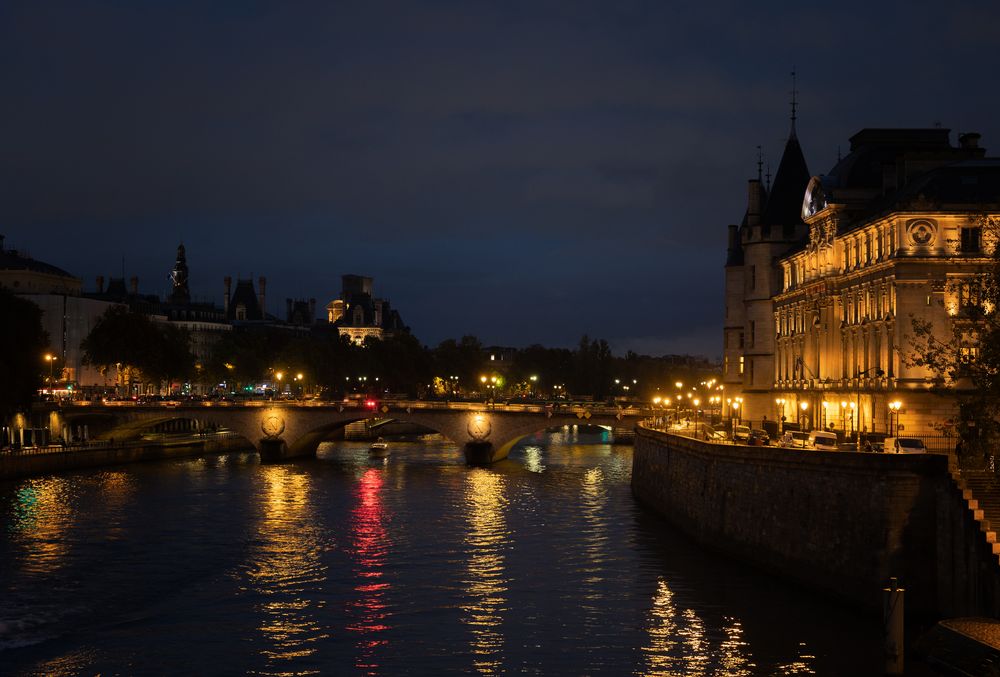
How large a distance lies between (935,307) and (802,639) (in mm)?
22609

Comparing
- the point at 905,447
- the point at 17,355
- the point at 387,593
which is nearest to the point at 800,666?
the point at 905,447

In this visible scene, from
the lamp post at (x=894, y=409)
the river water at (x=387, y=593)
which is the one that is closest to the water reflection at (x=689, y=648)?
the river water at (x=387, y=593)

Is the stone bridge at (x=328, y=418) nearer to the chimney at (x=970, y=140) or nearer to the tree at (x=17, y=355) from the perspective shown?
the tree at (x=17, y=355)

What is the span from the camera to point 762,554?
148 feet

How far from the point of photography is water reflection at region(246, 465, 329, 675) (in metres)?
35.8

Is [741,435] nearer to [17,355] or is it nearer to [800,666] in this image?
[800,666]

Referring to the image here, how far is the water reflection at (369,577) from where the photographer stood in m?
35.9

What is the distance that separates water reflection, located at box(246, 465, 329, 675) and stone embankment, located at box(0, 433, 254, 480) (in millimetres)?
19776

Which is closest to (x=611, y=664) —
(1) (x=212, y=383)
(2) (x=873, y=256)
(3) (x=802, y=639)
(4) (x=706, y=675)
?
(4) (x=706, y=675)

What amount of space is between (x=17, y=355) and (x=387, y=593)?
5460 centimetres

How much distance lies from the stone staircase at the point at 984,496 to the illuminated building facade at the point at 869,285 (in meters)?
5.43

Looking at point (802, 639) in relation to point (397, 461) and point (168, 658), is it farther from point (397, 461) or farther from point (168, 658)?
point (397, 461)

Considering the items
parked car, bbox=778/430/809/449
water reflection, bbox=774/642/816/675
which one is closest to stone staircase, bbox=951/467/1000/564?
water reflection, bbox=774/642/816/675

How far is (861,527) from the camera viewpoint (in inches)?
1508
